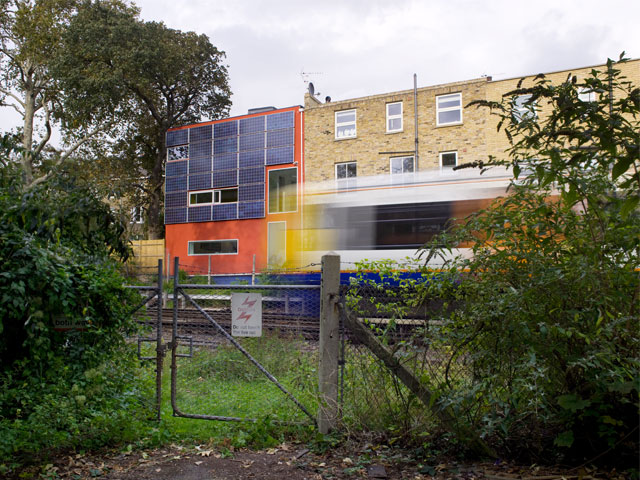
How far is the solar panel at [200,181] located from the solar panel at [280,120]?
4830mm

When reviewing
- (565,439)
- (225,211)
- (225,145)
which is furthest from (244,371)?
(225,145)

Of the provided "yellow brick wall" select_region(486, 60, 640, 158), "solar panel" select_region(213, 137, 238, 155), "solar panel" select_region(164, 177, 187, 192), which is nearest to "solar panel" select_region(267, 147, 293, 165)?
"solar panel" select_region(213, 137, 238, 155)

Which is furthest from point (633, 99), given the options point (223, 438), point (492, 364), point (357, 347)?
point (223, 438)

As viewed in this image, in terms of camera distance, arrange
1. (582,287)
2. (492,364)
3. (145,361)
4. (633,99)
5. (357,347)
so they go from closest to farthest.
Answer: (633,99)
(582,287)
(492,364)
(357,347)
(145,361)

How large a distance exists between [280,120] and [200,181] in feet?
20.3

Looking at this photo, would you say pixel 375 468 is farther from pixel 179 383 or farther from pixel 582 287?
pixel 179 383

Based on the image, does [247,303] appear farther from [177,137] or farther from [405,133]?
[177,137]

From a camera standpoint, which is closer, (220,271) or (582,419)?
(582,419)

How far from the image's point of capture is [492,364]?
389cm

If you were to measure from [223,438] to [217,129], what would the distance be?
86.6ft

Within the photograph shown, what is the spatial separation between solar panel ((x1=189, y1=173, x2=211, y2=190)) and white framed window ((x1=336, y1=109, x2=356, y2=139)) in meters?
8.31

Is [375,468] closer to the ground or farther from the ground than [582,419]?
closer to the ground

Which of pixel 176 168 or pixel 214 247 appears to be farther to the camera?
pixel 176 168

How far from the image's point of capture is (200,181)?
30.0 metres
